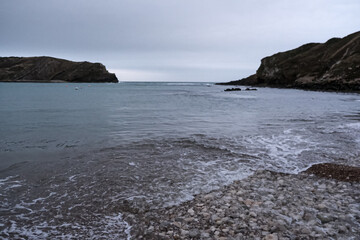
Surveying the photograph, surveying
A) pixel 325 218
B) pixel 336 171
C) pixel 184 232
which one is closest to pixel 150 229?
pixel 184 232

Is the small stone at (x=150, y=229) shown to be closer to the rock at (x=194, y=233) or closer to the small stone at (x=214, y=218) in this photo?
the rock at (x=194, y=233)

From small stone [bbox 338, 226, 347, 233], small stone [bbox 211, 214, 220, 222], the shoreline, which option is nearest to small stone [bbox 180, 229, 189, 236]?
the shoreline

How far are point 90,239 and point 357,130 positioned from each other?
1980cm

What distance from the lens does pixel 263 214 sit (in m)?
5.85

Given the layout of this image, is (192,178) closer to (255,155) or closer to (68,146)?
(255,155)

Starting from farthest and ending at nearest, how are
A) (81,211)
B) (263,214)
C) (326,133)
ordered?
(326,133), (81,211), (263,214)

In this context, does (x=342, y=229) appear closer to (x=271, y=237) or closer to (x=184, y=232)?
(x=271, y=237)

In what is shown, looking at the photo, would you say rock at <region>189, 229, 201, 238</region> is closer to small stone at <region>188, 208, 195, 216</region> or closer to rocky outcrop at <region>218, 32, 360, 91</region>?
small stone at <region>188, 208, 195, 216</region>

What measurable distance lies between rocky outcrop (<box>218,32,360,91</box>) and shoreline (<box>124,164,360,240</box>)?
252 feet

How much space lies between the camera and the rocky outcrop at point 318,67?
249 feet

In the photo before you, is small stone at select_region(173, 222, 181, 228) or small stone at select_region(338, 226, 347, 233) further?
small stone at select_region(173, 222, 181, 228)

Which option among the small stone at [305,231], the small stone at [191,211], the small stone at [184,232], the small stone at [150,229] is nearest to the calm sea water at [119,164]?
the small stone at [150,229]

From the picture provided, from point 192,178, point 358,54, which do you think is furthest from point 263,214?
point 358,54

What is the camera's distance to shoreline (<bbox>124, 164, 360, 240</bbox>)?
Answer: 512 cm
